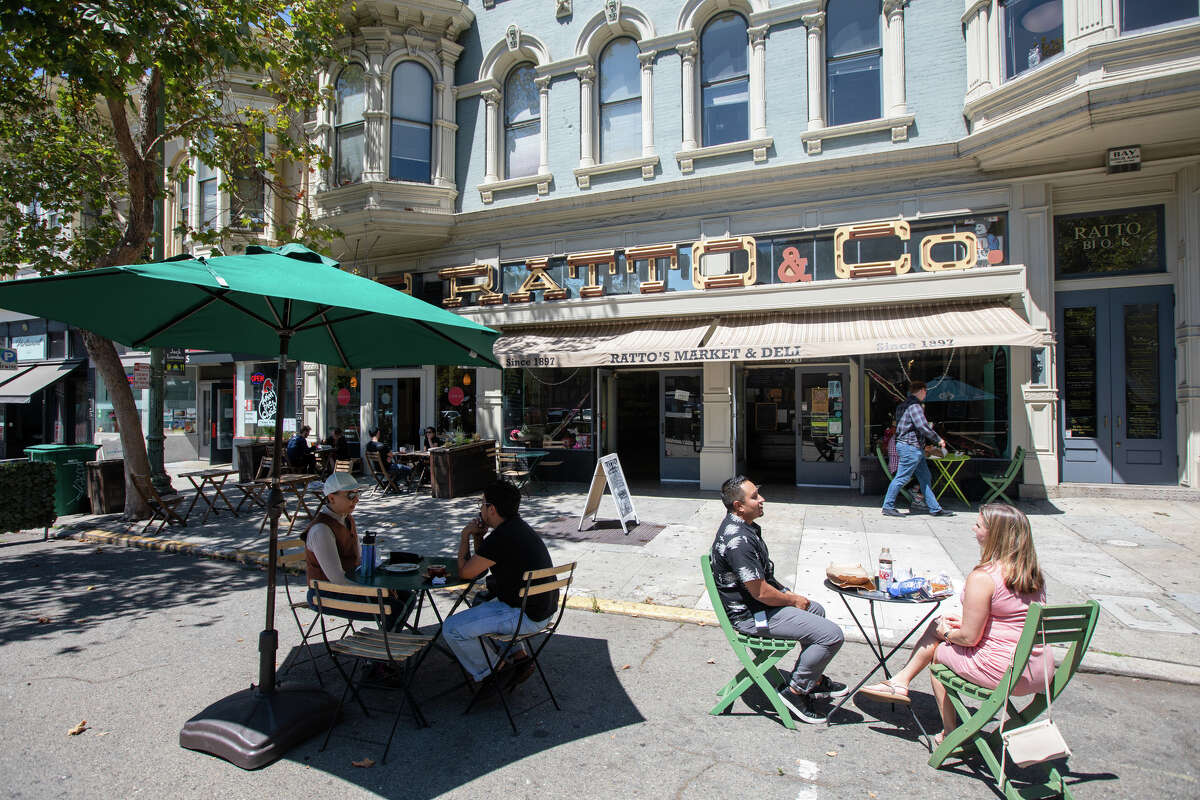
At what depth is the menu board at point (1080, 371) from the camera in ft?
34.0

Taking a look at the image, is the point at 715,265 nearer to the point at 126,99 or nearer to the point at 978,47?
the point at 978,47

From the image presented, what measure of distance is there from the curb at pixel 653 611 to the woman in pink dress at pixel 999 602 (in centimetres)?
189

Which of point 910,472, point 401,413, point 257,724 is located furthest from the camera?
point 401,413

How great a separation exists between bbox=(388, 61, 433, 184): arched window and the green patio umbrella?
10136 mm

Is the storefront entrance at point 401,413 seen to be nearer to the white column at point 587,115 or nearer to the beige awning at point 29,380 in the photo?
the white column at point 587,115

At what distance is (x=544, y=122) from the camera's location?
44.7 feet

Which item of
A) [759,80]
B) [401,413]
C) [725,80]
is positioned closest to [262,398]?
[401,413]

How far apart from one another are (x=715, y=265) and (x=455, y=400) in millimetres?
6470

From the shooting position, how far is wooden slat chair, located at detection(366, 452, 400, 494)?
40.3 ft

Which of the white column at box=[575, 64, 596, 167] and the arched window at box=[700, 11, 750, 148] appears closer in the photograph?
the arched window at box=[700, 11, 750, 148]

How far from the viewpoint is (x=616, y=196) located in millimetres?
12664

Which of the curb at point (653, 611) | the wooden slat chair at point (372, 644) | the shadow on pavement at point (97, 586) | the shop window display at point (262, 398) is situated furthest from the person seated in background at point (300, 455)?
the wooden slat chair at point (372, 644)

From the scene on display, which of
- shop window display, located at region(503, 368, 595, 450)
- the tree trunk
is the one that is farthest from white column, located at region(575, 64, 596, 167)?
the tree trunk

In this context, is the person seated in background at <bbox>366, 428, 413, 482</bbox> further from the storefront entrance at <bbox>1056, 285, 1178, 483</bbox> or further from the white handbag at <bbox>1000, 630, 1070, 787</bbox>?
the storefront entrance at <bbox>1056, 285, 1178, 483</bbox>
